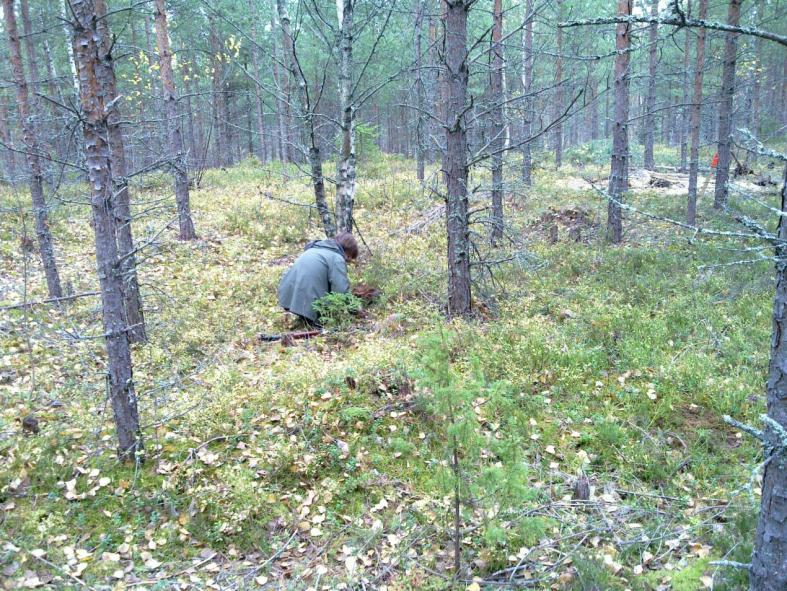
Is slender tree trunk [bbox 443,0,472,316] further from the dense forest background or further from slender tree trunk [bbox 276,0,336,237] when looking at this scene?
slender tree trunk [bbox 276,0,336,237]

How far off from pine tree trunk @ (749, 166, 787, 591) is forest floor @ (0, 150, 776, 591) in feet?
0.87

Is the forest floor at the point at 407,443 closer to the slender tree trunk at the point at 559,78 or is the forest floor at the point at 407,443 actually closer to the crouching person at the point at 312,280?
the crouching person at the point at 312,280

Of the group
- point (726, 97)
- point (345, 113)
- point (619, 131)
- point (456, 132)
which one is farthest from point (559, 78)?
point (456, 132)

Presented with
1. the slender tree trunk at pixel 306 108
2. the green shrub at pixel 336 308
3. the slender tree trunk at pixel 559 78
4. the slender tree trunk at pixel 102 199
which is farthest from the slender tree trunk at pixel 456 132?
the slender tree trunk at pixel 102 199

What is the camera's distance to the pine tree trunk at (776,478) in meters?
2.39

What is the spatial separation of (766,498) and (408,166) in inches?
940

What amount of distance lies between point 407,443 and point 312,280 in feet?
14.3

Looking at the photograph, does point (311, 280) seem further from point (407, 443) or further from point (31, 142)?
point (31, 142)

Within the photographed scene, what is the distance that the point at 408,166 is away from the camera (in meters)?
25.4

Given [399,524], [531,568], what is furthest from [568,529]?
[399,524]

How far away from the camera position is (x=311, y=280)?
7.97 metres

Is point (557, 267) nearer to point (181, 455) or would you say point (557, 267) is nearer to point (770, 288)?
point (770, 288)

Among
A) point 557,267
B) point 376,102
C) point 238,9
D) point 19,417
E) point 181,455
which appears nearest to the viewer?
point 181,455

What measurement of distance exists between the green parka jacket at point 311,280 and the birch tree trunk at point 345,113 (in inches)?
80.8
